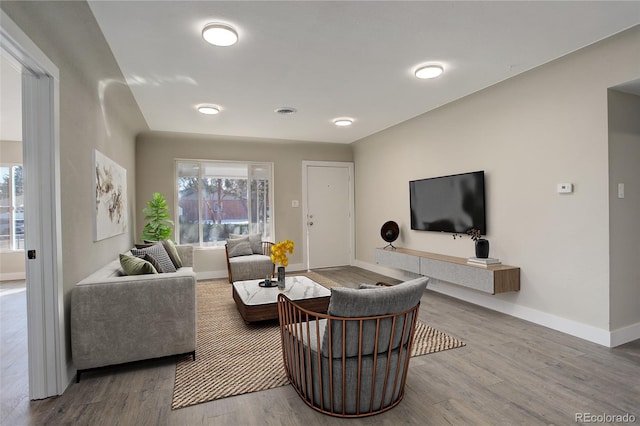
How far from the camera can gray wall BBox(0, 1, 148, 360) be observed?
1966mm

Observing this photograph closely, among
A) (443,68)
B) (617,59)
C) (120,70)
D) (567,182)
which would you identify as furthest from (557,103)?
(120,70)

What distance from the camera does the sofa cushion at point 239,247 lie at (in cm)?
541

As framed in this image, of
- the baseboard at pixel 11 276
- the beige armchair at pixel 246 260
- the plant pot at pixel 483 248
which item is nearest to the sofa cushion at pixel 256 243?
the beige armchair at pixel 246 260

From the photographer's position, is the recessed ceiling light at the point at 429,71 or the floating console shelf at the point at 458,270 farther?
the floating console shelf at the point at 458,270

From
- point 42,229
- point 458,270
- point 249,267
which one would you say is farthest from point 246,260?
point 42,229

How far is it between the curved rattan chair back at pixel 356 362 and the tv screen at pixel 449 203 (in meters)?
2.40

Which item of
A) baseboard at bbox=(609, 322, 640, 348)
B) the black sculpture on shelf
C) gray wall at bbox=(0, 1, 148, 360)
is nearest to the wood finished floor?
baseboard at bbox=(609, 322, 640, 348)

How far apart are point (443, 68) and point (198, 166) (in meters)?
4.31

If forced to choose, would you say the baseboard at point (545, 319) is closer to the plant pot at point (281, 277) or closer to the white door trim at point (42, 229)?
the plant pot at point (281, 277)

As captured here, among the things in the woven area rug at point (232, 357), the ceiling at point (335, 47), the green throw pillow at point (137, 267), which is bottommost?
the woven area rug at point (232, 357)

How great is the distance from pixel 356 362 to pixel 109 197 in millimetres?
3029

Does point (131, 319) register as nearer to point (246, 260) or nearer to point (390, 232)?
point (246, 260)

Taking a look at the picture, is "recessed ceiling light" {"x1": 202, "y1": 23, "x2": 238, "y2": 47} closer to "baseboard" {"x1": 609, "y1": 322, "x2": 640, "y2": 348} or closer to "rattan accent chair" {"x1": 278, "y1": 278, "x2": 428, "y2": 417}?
"rattan accent chair" {"x1": 278, "y1": 278, "x2": 428, "y2": 417}

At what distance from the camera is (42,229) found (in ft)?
6.89
